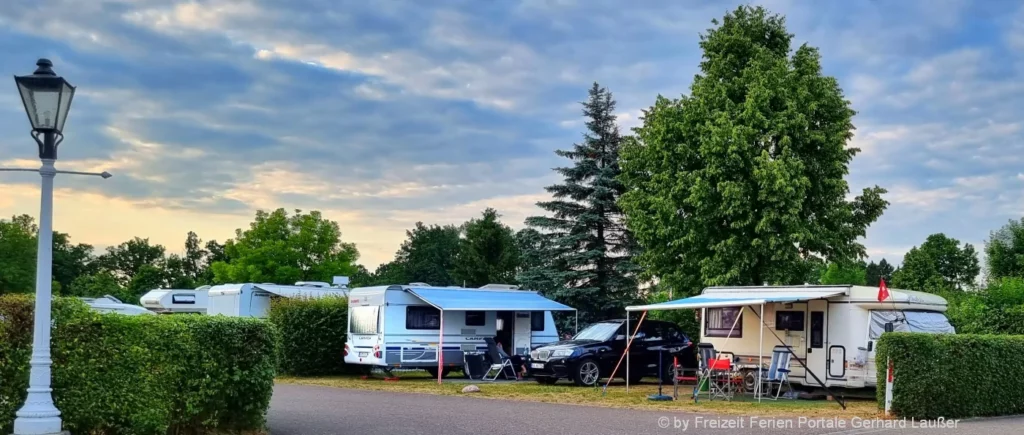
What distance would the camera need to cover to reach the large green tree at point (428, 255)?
7506cm

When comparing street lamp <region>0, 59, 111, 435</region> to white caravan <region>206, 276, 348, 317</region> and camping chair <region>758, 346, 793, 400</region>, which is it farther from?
white caravan <region>206, 276, 348, 317</region>

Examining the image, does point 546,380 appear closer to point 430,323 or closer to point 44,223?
point 430,323

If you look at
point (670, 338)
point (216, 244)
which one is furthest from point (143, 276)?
point (670, 338)

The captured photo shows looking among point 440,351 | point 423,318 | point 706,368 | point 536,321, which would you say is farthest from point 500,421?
point 536,321

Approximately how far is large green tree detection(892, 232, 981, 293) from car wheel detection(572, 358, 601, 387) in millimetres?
53024

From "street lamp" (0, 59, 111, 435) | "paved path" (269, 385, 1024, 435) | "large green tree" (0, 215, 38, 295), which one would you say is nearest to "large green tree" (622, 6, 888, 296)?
"paved path" (269, 385, 1024, 435)

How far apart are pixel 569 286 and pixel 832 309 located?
16.7m

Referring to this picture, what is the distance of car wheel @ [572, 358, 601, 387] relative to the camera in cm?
2005

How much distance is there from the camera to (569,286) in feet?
110

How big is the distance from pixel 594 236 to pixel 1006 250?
36600mm

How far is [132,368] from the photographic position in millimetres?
9406

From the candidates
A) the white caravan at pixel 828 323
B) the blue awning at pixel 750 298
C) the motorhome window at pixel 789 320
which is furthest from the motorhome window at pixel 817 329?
the blue awning at pixel 750 298

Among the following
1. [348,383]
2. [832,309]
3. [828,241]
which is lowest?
[348,383]

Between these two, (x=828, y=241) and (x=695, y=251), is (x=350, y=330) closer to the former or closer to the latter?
(x=695, y=251)
